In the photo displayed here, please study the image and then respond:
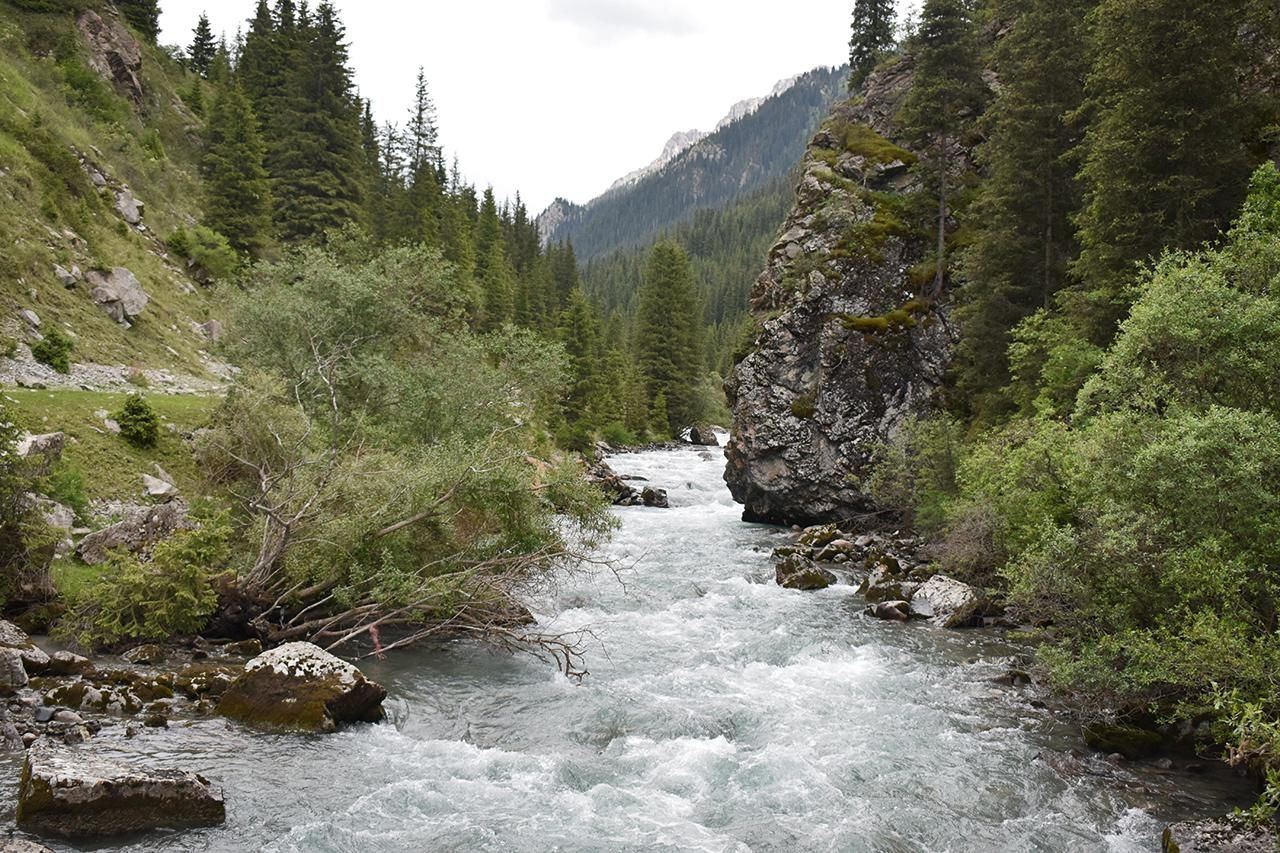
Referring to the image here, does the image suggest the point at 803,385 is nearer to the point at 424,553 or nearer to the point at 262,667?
the point at 424,553

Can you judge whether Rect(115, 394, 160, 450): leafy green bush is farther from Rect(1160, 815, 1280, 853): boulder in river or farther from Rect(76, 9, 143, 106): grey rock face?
Rect(76, 9, 143, 106): grey rock face

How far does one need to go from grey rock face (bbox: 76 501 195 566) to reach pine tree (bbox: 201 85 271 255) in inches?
1263

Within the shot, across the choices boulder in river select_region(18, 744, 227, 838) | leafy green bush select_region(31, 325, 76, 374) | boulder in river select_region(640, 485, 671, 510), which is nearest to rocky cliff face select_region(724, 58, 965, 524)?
boulder in river select_region(640, 485, 671, 510)

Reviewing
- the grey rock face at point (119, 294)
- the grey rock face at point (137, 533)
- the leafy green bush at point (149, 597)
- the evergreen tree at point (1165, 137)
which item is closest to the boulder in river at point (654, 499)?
the evergreen tree at point (1165, 137)

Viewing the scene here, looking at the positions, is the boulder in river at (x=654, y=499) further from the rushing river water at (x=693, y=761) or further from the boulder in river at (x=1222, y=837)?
the boulder in river at (x=1222, y=837)

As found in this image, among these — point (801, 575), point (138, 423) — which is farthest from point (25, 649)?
point (801, 575)

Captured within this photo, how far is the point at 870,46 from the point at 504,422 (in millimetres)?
44689

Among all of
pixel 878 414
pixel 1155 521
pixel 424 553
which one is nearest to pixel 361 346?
pixel 424 553

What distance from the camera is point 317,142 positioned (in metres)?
50.7

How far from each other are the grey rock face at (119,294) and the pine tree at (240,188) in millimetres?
14453

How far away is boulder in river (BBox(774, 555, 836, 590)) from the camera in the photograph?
24.5 metres

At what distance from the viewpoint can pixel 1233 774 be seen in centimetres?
1200

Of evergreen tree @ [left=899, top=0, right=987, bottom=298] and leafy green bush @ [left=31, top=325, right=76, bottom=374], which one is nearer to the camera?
leafy green bush @ [left=31, top=325, right=76, bottom=374]

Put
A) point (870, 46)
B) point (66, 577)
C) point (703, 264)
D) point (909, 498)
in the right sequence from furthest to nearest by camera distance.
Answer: point (703, 264) → point (870, 46) → point (909, 498) → point (66, 577)
